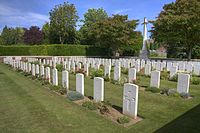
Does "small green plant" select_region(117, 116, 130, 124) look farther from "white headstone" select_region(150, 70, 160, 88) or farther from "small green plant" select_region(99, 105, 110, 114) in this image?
"white headstone" select_region(150, 70, 160, 88)

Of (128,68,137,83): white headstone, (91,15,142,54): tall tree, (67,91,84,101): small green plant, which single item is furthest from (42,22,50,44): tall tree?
(67,91,84,101): small green plant

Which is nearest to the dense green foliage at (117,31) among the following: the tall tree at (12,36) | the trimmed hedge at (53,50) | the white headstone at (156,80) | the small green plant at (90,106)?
the trimmed hedge at (53,50)

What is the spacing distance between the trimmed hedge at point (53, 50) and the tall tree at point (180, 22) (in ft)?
56.6

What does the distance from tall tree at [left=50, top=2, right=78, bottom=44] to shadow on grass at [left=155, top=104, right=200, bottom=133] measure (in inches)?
1653

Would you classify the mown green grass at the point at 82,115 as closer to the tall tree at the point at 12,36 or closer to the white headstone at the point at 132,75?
the white headstone at the point at 132,75

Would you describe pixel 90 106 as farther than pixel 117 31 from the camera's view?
No

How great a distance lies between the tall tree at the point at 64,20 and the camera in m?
44.6

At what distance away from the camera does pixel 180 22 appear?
21.4 metres

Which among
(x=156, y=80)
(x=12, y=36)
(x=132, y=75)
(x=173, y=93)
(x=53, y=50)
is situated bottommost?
(x=173, y=93)

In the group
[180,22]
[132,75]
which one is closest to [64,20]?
[180,22]

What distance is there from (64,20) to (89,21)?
6926 mm

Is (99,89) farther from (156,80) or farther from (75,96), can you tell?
(156,80)

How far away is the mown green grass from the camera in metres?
5.02

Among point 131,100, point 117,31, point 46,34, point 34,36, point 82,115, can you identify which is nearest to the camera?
point 131,100
